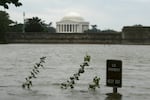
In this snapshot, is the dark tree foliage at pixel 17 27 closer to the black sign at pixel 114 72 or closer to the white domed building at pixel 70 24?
the white domed building at pixel 70 24

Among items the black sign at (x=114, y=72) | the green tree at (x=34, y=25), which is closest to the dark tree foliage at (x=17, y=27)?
the green tree at (x=34, y=25)

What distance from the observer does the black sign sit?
1309 cm

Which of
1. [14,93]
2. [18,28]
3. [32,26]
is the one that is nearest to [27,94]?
[14,93]

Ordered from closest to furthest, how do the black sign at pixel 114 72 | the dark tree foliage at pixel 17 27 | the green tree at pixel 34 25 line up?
the black sign at pixel 114 72 → the green tree at pixel 34 25 → the dark tree foliage at pixel 17 27

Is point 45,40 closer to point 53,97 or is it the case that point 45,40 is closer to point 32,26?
point 32,26

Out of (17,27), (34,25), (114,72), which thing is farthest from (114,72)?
(17,27)

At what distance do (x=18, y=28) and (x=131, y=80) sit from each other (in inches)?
5451

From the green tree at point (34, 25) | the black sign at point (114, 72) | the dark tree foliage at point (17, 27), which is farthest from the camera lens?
the dark tree foliage at point (17, 27)

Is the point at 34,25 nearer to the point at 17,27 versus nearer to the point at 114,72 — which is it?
the point at 17,27

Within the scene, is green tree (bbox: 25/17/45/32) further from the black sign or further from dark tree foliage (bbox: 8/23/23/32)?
the black sign

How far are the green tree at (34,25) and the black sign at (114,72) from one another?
129377 millimetres

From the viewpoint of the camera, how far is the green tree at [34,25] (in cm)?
14362

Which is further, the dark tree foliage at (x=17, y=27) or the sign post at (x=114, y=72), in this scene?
the dark tree foliage at (x=17, y=27)

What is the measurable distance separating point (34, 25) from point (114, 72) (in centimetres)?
13290
